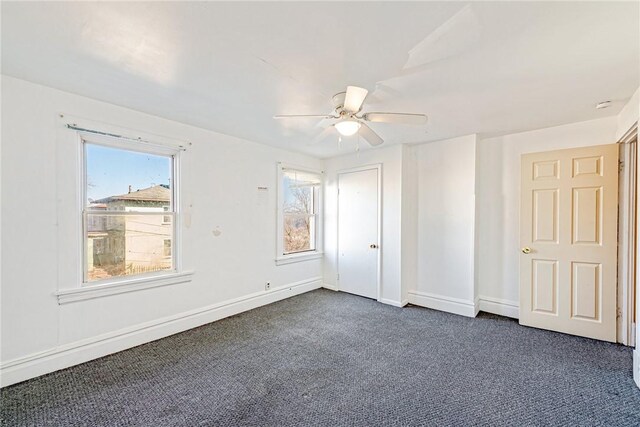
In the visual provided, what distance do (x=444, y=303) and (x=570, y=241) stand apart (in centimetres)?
159

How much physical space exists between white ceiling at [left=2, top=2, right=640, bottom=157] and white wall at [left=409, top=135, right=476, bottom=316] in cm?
108

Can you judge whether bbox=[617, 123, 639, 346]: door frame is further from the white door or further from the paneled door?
the white door

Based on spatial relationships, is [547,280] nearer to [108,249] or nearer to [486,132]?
[486,132]

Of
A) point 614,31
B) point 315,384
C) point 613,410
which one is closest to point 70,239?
point 315,384

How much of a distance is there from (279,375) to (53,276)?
206cm

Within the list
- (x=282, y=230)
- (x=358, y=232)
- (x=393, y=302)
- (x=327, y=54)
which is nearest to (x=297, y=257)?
(x=282, y=230)

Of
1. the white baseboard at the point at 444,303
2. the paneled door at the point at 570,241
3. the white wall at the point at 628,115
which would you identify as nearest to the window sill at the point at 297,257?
the white baseboard at the point at 444,303

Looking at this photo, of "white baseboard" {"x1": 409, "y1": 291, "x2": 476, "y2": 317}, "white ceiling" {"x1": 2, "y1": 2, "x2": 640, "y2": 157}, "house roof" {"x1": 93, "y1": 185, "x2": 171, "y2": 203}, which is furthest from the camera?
"white baseboard" {"x1": 409, "y1": 291, "x2": 476, "y2": 317}

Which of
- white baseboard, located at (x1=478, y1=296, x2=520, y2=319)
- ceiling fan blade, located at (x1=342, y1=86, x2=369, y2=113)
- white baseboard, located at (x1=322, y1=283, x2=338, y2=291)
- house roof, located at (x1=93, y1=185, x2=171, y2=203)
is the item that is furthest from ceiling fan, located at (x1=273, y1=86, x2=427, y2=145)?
white baseboard, located at (x1=322, y1=283, x2=338, y2=291)

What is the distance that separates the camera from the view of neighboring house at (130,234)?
2.61 metres

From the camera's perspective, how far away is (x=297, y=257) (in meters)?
4.53

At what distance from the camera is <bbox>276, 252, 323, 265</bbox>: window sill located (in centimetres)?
427

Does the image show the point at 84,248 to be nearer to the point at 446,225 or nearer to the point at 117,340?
the point at 117,340

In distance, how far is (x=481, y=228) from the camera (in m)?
3.75
